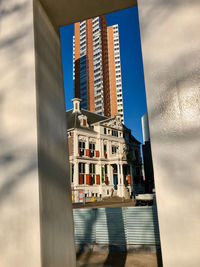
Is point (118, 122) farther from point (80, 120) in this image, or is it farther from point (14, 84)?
point (14, 84)

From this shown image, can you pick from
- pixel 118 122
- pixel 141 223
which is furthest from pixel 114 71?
pixel 141 223

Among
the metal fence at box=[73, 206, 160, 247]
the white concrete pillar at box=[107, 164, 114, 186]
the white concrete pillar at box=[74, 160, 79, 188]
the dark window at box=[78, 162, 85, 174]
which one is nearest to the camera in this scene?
the metal fence at box=[73, 206, 160, 247]

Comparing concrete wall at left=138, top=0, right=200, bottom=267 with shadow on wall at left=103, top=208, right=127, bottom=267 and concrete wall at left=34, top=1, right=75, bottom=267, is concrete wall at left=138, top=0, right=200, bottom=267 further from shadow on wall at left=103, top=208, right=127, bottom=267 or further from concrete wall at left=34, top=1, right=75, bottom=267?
shadow on wall at left=103, top=208, right=127, bottom=267

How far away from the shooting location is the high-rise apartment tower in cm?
6612

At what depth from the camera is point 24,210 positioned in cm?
148

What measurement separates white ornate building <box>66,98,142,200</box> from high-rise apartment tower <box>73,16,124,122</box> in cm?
3623

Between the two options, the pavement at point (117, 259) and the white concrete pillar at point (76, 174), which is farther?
the white concrete pillar at point (76, 174)

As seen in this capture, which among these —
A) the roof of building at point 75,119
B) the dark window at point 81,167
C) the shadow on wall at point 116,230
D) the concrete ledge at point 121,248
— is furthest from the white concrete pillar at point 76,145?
the concrete ledge at point 121,248

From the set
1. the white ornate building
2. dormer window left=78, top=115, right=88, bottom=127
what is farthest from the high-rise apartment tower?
dormer window left=78, top=115, right=88, bottom=127

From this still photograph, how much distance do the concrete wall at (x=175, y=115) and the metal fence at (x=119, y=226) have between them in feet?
10.4

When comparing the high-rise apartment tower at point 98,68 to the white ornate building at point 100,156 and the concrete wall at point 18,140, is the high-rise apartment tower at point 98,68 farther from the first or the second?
the concrete wall at point 18,140

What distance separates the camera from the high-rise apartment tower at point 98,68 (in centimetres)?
6612

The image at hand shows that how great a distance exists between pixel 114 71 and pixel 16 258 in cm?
7201

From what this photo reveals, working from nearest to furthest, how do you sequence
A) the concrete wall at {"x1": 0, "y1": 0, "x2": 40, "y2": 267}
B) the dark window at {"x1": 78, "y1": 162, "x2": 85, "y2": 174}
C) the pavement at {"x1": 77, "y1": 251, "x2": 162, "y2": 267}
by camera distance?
the concrete wall at {"x1": 0, "y1": 0, "x2": 40, "y2": 267}, the pavement at {"x1": 77, "y1": 251, "x2": 162, "y2": 267}, the dark window at {"x1": 78, "y1": 162, "x2": 85, "y2": 174}
